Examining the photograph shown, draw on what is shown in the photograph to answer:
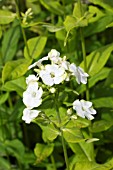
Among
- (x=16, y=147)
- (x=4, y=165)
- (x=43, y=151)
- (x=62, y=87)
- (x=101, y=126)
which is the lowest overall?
(x=4, y=165)

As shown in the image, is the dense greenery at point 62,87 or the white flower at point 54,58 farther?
the dense greenery at point 62,87

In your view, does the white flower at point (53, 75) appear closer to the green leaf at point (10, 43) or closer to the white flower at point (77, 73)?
the white flower at point (77, 73)

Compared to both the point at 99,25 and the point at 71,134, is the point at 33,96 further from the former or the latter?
the point at 99,25

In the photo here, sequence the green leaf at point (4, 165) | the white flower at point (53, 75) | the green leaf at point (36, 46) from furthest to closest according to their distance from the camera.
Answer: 1. the green leaf at point (4, 165)
2. the green leaf at point (36, 46)
3. the white flower at point (53, 75)

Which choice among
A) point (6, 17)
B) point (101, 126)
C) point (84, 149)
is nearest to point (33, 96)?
point (101, 126)

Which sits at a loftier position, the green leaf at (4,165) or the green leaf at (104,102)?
the green leaf at (104,102)

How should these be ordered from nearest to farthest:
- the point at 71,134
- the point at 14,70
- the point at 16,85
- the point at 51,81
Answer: the point at 51,81 → the point at 71,134 → the point at 14,70 → the point at 16,85

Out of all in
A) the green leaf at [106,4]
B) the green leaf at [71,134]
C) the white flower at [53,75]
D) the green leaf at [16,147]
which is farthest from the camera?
the green leaf at [16,147]

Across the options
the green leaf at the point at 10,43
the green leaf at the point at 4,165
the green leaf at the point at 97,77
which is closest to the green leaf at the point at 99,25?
the green leaf at the point at 97,77

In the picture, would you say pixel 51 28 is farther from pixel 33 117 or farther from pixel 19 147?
pixel 19 147
